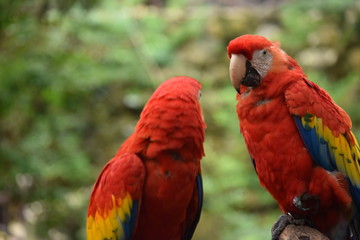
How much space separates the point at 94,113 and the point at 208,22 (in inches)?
79.2

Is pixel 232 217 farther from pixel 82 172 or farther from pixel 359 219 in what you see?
pixel 359 219

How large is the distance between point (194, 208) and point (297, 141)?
45cm

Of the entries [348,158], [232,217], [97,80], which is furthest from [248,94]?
[97,80]

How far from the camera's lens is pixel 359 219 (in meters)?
1.66

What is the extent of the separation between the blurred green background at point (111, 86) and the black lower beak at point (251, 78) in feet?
4.44

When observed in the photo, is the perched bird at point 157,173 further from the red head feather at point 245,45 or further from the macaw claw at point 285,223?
the macaw claw at point 285,223

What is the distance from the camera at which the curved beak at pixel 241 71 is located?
64.9 inches

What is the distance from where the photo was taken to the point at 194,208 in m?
1.81

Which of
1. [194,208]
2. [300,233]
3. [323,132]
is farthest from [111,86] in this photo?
[300,233]

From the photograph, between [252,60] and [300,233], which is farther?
[252,60]

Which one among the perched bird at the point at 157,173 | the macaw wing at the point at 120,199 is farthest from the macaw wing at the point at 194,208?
the macaw wing at the point at 120,199

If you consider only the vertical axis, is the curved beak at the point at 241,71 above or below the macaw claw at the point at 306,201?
above

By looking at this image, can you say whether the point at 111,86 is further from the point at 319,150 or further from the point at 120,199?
the point at 319,150

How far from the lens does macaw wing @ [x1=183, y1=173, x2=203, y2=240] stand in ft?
5.85
